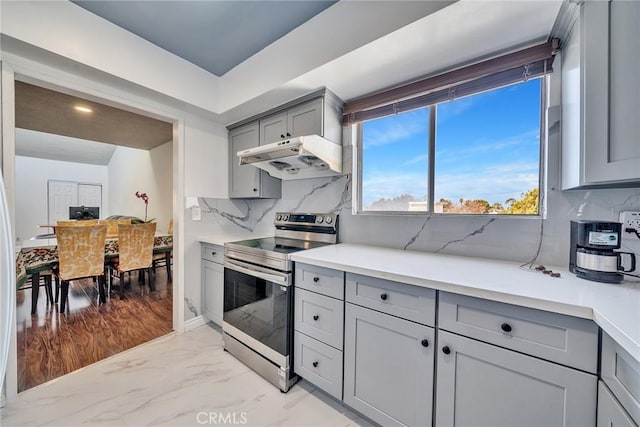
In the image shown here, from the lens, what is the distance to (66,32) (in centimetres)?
147

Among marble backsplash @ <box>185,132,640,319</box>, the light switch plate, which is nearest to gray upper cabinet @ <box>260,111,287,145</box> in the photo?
marble backsplash @ <box>185,132,640,319</box>

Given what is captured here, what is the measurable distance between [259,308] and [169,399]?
74 cm

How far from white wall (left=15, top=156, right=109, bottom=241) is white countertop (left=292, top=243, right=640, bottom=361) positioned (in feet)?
30.2

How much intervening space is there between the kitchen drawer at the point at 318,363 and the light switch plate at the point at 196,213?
1.59 m

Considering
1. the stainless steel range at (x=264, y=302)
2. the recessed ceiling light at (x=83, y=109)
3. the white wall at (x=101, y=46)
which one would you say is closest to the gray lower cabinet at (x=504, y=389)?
the stainless steel range at (x=264, y=302)

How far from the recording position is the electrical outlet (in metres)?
1.06

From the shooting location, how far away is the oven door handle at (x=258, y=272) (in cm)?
152

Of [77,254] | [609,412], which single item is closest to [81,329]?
[77,254]

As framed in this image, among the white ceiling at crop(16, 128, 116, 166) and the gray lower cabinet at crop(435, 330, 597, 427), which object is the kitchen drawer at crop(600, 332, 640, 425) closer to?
the gray lower cabinet at crop(435, 330, 597, 427)

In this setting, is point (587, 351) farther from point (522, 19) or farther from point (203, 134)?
point (203, 134)

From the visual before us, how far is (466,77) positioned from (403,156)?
62 centimetres

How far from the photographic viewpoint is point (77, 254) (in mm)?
2633

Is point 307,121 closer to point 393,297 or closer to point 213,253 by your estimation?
point 393,297

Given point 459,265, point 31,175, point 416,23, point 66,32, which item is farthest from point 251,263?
point 31,175
